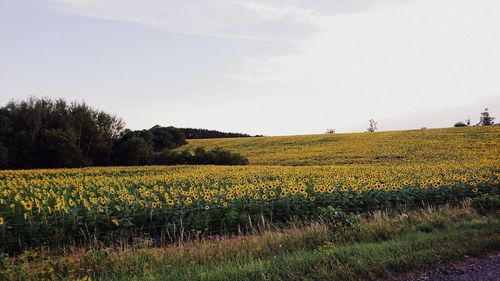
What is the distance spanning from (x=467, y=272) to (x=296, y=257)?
2416mm

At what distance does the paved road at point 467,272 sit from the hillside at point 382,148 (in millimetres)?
A: 24232

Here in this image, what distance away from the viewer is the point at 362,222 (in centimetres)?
912

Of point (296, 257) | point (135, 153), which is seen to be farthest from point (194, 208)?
point (135, 153)

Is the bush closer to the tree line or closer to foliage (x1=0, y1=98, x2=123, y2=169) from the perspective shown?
the tree line

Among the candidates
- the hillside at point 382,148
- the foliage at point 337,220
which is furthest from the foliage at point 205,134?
the foliage at point 337,220

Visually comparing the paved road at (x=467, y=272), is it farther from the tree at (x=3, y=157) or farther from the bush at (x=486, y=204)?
the tree at (x=3, y=157)

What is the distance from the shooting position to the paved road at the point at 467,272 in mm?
5754

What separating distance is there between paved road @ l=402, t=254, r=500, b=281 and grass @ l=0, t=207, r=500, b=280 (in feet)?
0.71

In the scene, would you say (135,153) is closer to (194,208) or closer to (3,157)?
(3,157)

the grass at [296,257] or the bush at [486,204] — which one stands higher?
the grass at [296,257]

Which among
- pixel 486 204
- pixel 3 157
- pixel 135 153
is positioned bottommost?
pixel 486 204

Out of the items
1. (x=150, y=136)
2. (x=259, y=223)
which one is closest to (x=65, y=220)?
(x=259, y=223)

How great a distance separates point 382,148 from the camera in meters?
40.2

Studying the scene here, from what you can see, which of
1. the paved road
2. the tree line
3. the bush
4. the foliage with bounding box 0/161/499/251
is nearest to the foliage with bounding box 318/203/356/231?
the foliage with bounding box 0/161/499/251
